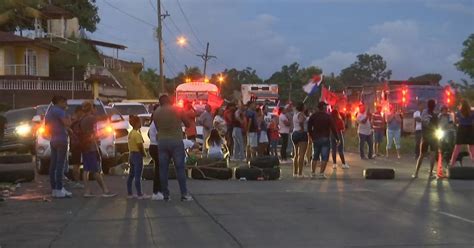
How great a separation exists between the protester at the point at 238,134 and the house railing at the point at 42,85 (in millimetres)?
28506

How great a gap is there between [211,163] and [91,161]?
3890mm

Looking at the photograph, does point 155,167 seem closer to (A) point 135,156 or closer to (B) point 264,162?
(A) point 135,156

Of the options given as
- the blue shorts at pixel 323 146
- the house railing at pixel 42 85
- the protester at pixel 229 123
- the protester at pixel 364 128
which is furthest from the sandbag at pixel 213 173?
the house railing at pixel 42 85

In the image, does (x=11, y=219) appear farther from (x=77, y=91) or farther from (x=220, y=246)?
(x=77, y=91)

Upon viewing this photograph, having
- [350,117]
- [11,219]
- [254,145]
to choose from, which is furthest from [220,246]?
[350,117]

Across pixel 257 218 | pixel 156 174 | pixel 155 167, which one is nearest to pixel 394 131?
pixel 155 167

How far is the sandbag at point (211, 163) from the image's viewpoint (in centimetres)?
1563

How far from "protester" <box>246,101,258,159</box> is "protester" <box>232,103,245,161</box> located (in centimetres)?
21

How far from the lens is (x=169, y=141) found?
38.3ft

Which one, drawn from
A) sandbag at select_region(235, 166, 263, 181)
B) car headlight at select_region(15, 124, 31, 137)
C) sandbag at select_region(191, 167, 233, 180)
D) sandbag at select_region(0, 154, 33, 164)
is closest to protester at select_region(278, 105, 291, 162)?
sandbag at select_region(235, 166, 263, 181)

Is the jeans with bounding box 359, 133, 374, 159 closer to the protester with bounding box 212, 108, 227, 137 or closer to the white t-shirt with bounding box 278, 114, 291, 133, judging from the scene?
the white t-shirt with bounding box 278, 114, 291, 133

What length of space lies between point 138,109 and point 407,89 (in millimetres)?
12908

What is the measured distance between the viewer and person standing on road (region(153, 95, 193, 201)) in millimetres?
11641

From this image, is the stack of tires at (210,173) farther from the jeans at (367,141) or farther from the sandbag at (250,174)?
the jeans at (367,141)
